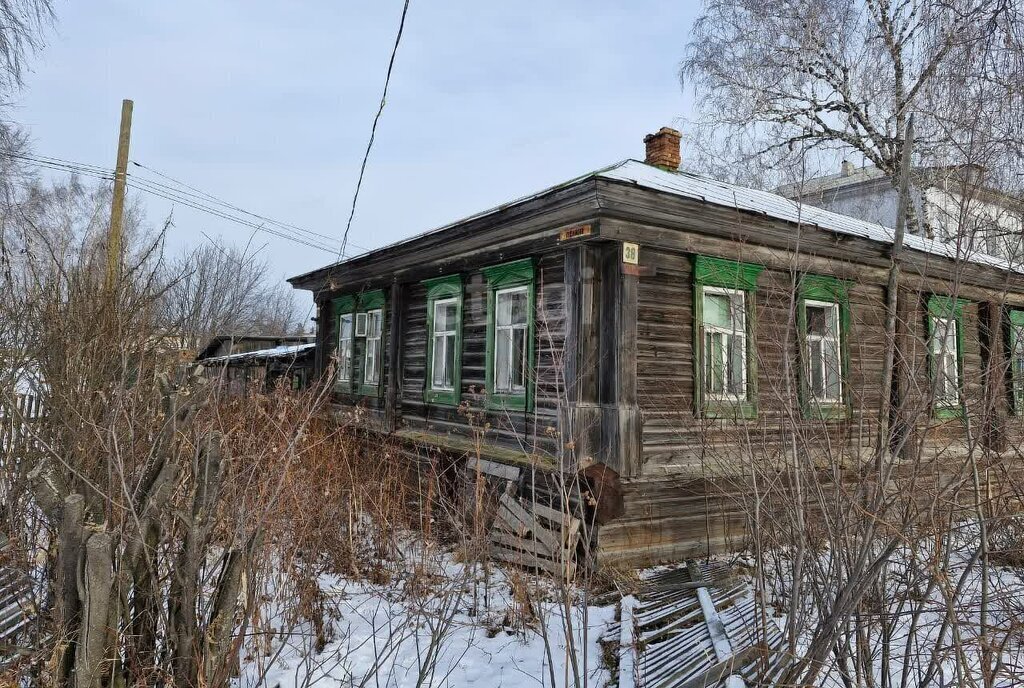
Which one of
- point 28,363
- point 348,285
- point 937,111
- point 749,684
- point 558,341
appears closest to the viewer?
point 749,684

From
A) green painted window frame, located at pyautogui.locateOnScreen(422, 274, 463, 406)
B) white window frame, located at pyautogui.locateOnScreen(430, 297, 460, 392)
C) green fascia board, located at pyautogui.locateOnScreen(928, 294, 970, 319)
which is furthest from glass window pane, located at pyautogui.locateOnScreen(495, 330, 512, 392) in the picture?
green fascia board, located at pyautogui.locateOnScreen(928, 294, 970, 319)

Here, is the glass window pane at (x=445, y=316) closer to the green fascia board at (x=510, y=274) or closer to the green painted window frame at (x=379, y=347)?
the green fascia board at (x=510, y=274)

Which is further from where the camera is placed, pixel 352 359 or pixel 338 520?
pixel 352 359

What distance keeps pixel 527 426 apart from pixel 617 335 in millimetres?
1655

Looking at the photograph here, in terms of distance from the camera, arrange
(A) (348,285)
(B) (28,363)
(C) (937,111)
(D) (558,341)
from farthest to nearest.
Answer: (A) (348,285), (D) (558,341), (C) (937,111), (B) (28,363)

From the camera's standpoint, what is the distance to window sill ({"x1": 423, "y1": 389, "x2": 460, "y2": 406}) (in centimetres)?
866

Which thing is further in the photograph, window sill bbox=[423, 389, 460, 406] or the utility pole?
the utility pole

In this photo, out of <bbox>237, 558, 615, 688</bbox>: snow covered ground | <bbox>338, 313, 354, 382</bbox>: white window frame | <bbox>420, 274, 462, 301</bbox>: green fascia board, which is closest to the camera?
<bbox>237, 558, 615, 688</bbox>: snow covered ground

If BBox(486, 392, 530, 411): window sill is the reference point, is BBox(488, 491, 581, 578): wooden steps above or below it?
below

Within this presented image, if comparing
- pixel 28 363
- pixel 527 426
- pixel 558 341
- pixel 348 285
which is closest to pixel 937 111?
pixel 558 341

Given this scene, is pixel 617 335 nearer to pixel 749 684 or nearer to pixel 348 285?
pixel 749 684

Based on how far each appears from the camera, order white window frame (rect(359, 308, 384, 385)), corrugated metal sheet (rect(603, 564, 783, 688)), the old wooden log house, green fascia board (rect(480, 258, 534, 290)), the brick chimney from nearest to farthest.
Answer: corrugated metal sheet (rect(603, 564, 783, 688)) → the old wooden log house → green fascia board (rect(480, 258, 534, 290)) → the brick chimney → white window frame (rect(359, 308, 384, 385))

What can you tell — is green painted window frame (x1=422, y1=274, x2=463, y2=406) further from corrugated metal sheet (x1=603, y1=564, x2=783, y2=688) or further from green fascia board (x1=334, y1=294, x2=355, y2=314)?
corrugated metal sheet (x1=603, y1=564, x2=783, y2=688)

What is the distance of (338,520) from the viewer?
6.24 metres
